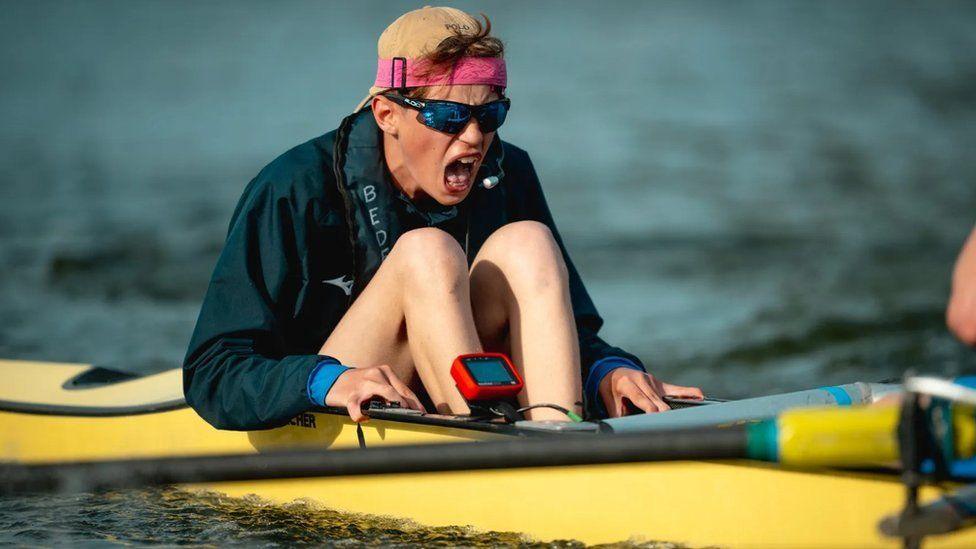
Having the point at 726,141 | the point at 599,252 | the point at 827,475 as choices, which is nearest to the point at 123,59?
the point at 726,141

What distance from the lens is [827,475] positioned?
108 inches

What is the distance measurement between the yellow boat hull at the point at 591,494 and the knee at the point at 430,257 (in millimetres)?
413

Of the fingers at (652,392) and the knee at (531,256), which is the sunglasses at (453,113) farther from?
the fingers at (652,392)

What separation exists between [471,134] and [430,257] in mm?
425

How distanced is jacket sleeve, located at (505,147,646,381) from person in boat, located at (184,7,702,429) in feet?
0.04

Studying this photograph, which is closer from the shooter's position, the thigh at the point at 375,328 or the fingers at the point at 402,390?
the fingers at the point at 402,390

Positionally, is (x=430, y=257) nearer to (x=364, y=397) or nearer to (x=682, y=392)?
(x=364, y=397)

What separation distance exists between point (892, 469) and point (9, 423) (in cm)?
318

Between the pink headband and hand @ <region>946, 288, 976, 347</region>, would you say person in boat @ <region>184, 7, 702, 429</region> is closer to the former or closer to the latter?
the pink headband

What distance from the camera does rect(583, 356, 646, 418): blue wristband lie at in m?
3.81

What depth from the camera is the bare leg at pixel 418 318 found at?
338cm

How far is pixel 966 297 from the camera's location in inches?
102

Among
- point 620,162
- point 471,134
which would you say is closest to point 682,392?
point 471,134

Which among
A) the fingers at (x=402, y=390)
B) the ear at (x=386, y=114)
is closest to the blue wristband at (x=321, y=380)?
the fingers at (x=402, y=390)
